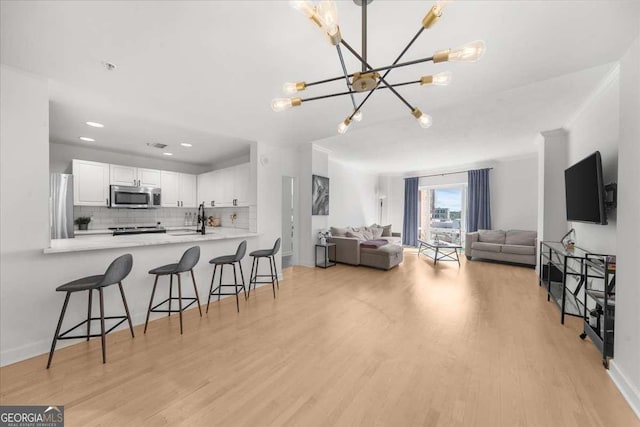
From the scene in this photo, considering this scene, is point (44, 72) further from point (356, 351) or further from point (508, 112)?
point (508, 112)

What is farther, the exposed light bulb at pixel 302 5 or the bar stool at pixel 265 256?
the bar stool at pixel 265 256

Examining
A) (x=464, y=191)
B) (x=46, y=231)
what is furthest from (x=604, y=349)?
(x=464, y=191)

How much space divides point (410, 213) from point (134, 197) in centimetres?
779

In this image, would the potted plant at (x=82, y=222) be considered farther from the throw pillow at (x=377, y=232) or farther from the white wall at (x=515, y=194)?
the white wall at (x=515, y=194)

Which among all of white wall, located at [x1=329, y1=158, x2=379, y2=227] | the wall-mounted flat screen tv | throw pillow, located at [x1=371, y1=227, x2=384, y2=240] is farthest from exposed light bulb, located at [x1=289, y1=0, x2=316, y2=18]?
throw pillow, located at [x1=371, y1=227, x2=384, y2=240]

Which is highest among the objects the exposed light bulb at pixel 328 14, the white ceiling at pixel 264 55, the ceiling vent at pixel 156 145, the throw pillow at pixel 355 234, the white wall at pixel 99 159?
the white ceiling at pixel 264 55

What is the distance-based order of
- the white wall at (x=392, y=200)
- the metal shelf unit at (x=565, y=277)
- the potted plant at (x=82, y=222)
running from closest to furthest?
the metal shelf unit at (x=565, y=277)
the potted plant at (x=82, y=222)
the white wall at (x=392, y=200)

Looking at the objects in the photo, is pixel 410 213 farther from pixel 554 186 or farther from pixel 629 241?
pixel 629 241

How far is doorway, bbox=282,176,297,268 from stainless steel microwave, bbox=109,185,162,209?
8.73 ft

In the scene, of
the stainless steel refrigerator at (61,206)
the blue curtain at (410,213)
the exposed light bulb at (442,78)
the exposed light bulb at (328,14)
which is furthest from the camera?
the blue curtain at (410,213)

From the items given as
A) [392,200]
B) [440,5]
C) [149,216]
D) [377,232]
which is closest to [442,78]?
[440,5]

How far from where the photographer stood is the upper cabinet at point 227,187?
180 inches

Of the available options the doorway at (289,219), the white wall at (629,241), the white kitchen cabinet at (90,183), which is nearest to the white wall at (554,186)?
the white wall at (629,241)

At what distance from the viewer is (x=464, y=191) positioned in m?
7.34
